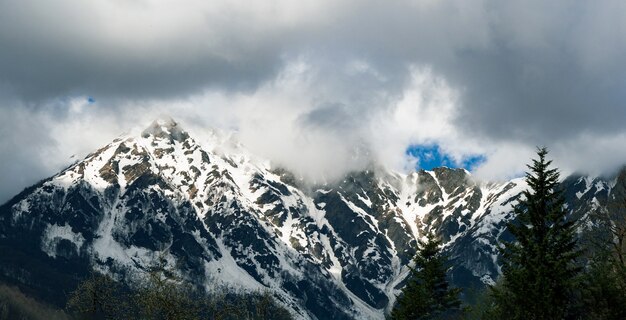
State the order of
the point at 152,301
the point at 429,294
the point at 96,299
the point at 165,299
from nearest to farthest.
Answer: the point at 152,301 → the point at 165,299 → the point at 96,299 → the point at 429,294

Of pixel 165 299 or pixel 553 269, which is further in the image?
pixel 165 299

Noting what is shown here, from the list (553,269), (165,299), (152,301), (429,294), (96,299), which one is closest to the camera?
(553,269)

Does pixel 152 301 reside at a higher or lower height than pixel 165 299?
lower

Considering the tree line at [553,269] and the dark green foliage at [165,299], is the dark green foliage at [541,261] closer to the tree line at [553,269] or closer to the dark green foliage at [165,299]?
the tree line at [553,269]

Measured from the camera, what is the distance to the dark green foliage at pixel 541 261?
51875mm

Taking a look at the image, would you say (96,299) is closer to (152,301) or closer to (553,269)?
(152,301)

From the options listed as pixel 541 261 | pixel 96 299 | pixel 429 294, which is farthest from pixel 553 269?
pixel 96 299

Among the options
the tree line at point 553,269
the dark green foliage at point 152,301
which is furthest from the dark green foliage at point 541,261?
the dark green foliage at point 152,301

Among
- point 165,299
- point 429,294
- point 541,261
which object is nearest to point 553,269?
point 541,261

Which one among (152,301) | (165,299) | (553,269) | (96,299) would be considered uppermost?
(553,269)

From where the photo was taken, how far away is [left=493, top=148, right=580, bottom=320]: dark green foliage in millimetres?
51875

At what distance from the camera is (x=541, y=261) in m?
52.9

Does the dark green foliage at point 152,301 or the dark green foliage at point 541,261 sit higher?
the dark green foliage at point 541,261

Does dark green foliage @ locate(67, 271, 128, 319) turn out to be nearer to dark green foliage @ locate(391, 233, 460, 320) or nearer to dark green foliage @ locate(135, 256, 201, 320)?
dark green foliage @ locate(135, 256, 201, 320)
